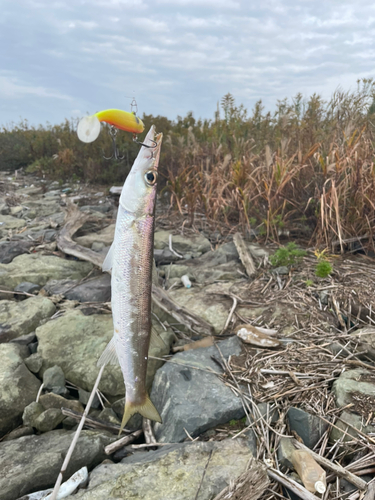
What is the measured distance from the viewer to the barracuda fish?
1.87 metres

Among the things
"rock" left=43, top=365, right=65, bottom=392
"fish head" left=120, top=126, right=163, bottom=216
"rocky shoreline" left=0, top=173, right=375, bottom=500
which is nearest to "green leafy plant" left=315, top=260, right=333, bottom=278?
"rocky shoreline" left=0, top=173, right=375, bottom=500

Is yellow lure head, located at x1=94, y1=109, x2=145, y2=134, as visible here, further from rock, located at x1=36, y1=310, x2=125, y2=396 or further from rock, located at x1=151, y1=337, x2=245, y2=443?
rock, located at x1=36, y1=310, x2=125, y2=396

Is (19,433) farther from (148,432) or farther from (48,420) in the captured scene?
(148,432)

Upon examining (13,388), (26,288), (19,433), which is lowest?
(19,433)

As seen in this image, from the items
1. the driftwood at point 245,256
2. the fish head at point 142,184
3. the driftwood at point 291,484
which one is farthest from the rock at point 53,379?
the driftwood at point 245,256

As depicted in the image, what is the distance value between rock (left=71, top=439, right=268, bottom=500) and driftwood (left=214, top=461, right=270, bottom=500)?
15 mm

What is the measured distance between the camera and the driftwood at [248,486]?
1935 millimetres

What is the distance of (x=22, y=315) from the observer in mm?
4078

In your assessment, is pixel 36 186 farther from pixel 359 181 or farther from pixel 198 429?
pixel 198 429

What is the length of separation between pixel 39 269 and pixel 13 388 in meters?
2.46

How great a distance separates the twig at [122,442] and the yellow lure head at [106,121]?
2.22m

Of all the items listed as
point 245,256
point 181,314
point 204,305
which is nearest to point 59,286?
point 181,314

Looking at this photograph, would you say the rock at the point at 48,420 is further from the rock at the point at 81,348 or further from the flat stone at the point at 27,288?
the flat stone at the point at 27,288

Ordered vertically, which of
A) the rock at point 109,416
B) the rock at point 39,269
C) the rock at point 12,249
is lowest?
the rock at point 109,416
